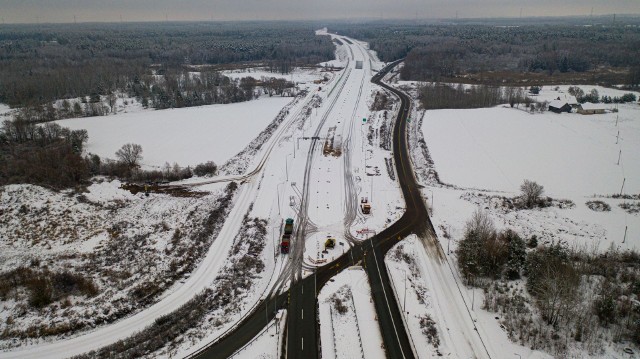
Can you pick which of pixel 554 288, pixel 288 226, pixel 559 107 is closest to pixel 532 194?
pixel 554 288

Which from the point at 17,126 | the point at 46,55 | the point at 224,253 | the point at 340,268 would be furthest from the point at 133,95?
the point at 340,268

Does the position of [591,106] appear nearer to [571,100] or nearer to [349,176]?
[571,100]

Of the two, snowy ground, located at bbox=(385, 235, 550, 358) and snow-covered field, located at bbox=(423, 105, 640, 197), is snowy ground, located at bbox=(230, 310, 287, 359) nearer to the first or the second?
snowy ground, located at bbox=(385, 235, 550, 358)

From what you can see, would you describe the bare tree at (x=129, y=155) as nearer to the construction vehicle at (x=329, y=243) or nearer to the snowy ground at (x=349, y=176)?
the snowy ground at (x=349, y=176)

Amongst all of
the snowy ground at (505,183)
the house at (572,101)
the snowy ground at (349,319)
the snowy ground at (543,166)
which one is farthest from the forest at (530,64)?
the snowy ground at (349,319)

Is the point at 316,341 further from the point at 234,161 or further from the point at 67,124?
the point at 67,124

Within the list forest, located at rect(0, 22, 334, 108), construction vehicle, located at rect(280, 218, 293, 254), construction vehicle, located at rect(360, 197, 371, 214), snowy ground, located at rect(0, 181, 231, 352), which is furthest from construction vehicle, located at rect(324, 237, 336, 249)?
forest, located at rect(0, 22, 334, 108)
